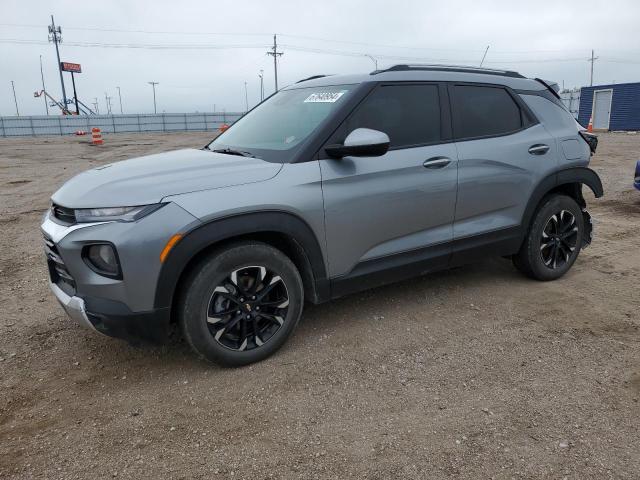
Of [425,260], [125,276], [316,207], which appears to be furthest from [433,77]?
[125,276]

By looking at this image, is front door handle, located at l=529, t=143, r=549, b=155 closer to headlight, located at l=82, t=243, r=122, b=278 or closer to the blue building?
headlight, located at l=82, t=243, r=122, b=278

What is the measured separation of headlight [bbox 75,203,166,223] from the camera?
2695 mm

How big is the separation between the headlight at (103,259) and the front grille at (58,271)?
186 millimetres

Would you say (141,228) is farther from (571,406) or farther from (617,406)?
(617,406)

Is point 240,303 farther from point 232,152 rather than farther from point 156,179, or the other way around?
point 232,152

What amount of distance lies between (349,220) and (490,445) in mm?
1559

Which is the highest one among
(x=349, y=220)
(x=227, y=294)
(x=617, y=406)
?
(x=349, y=220)

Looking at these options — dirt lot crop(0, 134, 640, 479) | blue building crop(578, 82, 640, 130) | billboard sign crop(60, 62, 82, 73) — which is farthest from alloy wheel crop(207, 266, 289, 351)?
billboard sign crop(60, 62, 82, 73)

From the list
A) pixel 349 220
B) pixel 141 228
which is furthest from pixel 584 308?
pixel 141 228

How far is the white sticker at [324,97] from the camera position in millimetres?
3506

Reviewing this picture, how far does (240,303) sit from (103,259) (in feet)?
2.66

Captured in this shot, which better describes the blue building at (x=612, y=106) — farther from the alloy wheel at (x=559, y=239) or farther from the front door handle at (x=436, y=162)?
the front door handle at (x=436, y=162)

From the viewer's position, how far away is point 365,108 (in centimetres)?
346

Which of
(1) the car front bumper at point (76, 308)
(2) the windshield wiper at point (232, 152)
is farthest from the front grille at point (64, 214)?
(2) the windshield wiper at point (232, 152)
